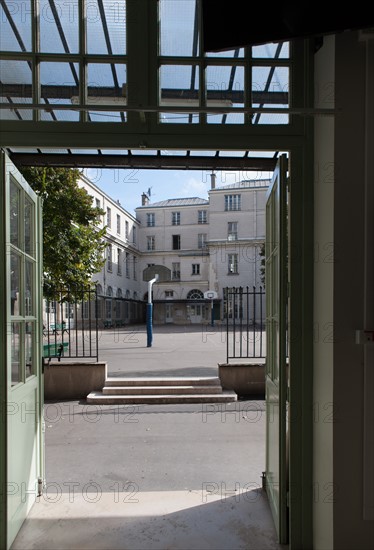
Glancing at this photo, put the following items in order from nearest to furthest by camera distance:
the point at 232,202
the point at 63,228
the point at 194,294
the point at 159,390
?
the point at 159,390 < the point at 63,228 < the point at 232,202 < the point at 194,294

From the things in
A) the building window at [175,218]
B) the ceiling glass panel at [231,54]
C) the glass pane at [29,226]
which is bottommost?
the glass pane at [29,226]

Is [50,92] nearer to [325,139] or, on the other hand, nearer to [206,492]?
[325,139]

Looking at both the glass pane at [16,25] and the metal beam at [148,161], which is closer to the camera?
the glass pane at [16,25]

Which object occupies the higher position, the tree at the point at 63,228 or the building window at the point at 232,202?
the building window at the point at 232,202

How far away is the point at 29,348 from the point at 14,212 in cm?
118

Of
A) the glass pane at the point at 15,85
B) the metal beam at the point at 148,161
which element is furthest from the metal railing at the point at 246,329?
the glass pane at the point at 15,85

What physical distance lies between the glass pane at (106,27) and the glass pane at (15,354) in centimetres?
211

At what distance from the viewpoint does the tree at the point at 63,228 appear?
829 cm

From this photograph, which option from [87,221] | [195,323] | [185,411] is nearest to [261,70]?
[185,411]

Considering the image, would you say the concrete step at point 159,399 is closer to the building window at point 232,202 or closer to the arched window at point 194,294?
the building window at point 232,202

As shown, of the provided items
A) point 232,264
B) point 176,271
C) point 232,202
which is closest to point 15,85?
point 232,264

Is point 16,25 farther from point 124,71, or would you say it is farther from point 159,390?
point 159,390

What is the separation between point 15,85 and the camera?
2645 millimetres

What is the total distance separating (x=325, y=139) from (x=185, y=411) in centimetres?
520
